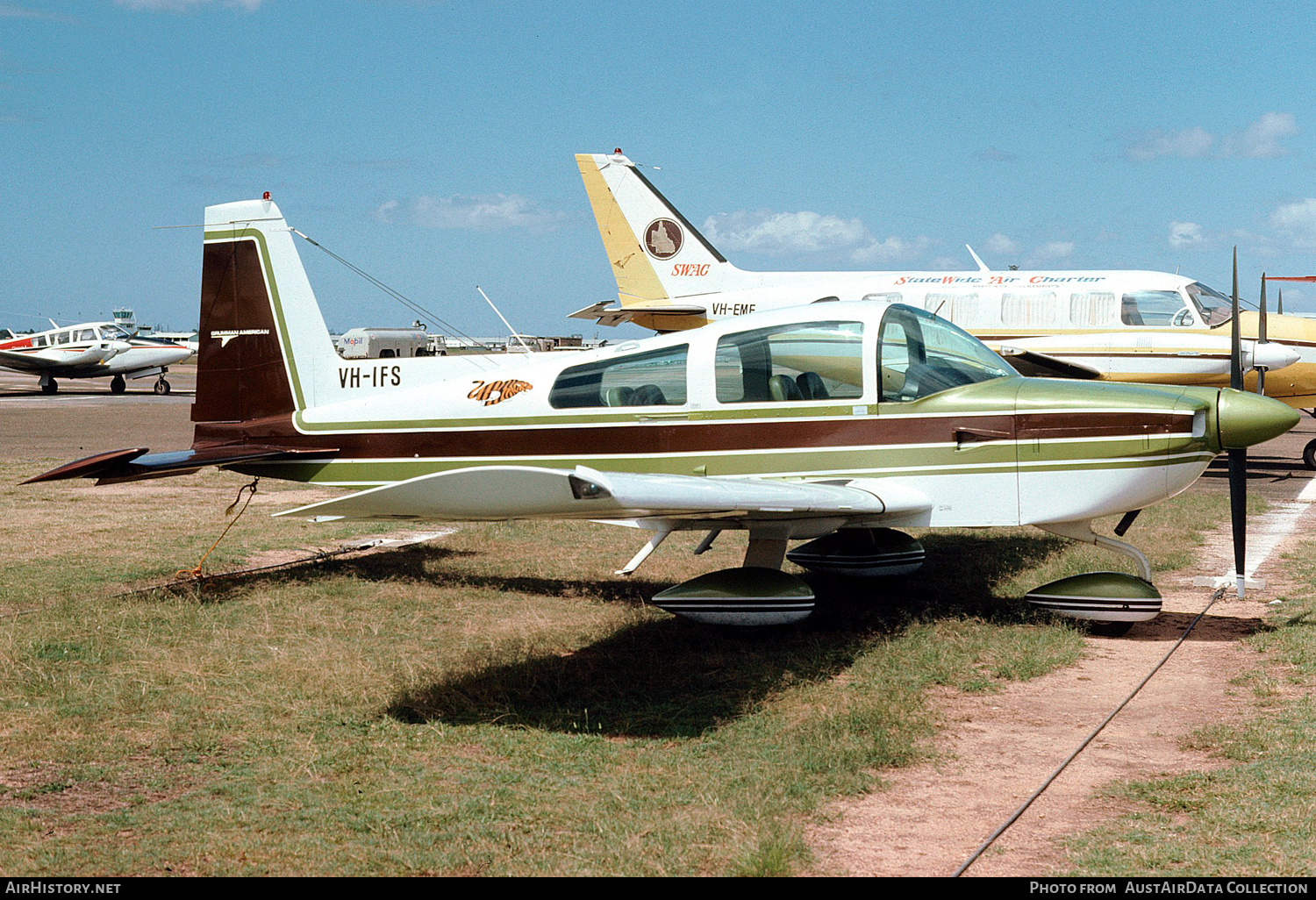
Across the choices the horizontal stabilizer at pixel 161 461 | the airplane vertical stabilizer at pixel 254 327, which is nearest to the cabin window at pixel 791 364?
the horizontal stabilizer at pixel 161 461

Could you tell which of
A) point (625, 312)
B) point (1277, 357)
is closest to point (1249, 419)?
→ point (1277, 357)

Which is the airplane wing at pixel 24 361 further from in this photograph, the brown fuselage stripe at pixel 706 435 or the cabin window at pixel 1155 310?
the cabin window at pixel 1155 310

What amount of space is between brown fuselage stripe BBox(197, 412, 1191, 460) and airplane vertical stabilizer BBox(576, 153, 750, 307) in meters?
13.5

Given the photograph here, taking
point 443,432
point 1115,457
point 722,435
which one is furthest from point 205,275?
point 1115,457

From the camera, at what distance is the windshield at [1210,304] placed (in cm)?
1712

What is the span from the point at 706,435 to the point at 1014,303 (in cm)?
1263

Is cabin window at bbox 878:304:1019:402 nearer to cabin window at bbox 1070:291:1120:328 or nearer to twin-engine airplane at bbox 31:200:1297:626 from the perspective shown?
twin-engine airplane at bbox 31:200:1297:626

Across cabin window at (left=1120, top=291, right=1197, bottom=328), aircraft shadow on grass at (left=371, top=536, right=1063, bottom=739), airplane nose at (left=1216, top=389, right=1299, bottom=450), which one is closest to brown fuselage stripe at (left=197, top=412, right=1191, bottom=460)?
airplane nose at (left=1216, top=389, right=1299, bottom=450)

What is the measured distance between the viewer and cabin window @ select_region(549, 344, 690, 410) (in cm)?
798

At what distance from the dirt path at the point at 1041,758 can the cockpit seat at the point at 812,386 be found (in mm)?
2387

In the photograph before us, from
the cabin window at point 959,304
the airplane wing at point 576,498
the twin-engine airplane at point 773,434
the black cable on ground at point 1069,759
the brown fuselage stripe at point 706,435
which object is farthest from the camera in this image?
the cabin window at point 959,304

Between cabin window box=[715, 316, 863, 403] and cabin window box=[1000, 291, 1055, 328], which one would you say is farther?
cabin window box=[1000, 291, 1055, 328]

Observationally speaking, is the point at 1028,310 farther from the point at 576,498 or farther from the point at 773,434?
the point at 576,498

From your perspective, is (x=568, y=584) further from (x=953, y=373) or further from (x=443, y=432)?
(x=953, y=373)
